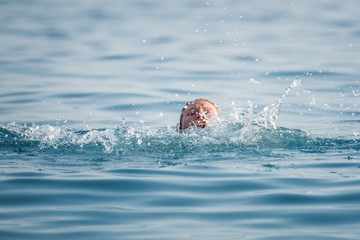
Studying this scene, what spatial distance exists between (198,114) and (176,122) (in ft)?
6.90

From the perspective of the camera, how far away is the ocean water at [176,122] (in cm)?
508

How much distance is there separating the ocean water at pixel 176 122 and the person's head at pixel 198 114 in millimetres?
194

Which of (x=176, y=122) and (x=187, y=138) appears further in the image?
(x=176, y=122)

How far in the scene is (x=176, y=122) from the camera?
35.2ft

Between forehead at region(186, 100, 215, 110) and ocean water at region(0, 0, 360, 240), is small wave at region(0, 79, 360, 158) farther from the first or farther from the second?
forehead at region(186, 100, 215, 110)

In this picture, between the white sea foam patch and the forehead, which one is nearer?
the white sea foam patch

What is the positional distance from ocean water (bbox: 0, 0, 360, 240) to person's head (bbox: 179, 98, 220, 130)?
194mm


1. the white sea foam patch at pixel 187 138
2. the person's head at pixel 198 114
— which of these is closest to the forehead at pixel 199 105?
the person's head at pixel 198 114

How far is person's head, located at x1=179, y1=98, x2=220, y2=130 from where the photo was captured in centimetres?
858

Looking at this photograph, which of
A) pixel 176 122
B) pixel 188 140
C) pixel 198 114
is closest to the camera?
pixel 188 140

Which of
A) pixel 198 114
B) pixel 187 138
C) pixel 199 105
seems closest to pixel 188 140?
pixel 187 138

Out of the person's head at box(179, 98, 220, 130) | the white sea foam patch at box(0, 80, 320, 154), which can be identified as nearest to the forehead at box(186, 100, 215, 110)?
the person's head at box(179, 98, 220, 130)

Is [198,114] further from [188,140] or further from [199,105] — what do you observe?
[188,140]

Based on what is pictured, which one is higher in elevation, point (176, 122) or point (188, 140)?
point (176, 122)
